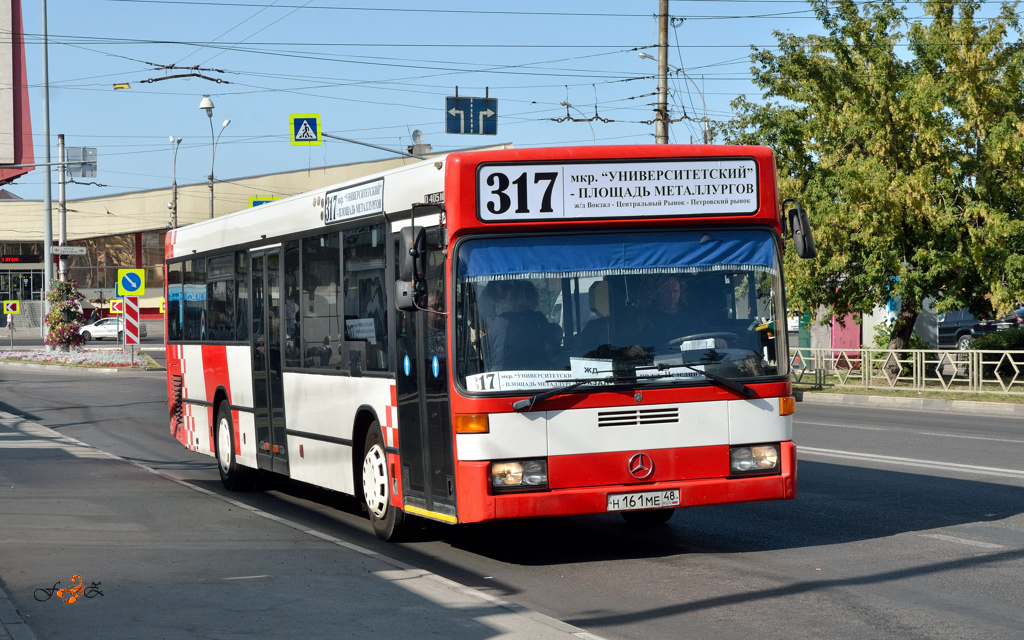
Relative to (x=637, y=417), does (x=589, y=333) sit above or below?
above

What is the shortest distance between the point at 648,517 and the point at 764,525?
914mm

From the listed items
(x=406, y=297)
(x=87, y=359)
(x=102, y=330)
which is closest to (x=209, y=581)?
(x=406, y=297)

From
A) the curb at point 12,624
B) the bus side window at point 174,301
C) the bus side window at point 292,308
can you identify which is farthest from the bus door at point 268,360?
the curb at point 12,624

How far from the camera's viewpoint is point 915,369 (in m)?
26.2

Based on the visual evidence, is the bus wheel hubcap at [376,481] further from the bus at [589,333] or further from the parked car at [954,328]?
the parked car at [954,328]

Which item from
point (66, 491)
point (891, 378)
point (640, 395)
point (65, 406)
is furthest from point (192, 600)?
point (891, 378)

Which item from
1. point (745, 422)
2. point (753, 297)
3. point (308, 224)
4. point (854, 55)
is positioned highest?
point (854, 55)

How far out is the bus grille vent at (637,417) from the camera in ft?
26.4

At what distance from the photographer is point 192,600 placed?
6.95 metres

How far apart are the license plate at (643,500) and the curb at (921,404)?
1614cm

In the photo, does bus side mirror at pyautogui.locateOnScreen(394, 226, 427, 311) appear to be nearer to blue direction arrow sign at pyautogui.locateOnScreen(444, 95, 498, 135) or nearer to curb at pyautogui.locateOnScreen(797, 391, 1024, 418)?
curb at pyautogui.locateOnScreen(797, 391, 1024, 418)

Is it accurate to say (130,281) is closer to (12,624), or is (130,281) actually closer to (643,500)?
(643,500)

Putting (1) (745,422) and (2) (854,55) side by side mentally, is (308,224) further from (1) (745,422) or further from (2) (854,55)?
(2) (854,55)

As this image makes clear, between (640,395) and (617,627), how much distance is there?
6.23 ft
